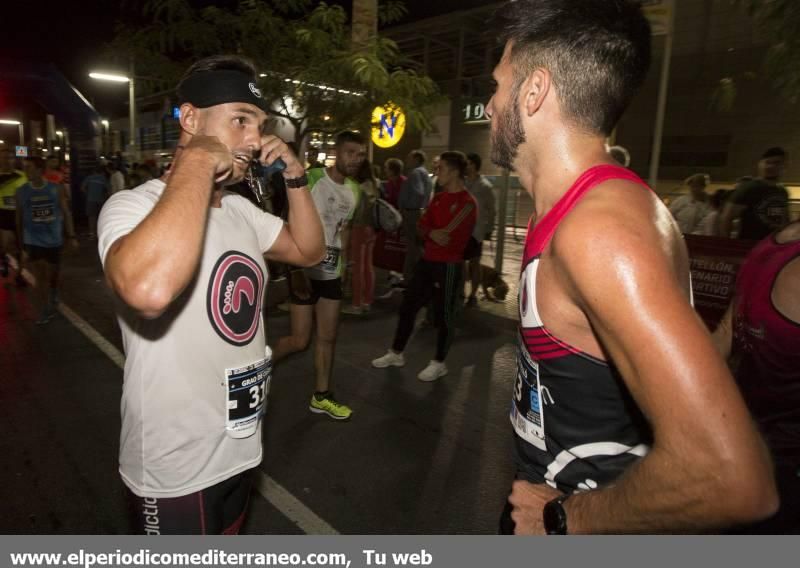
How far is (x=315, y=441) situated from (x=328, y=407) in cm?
37

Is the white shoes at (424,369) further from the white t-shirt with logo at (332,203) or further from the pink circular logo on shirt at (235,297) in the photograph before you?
the pink circular logo on shirt at (235,297)

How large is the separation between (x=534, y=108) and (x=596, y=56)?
0.56 feet

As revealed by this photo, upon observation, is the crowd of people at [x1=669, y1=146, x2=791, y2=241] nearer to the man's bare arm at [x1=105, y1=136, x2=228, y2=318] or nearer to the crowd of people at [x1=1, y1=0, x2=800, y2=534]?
the crowd of people at [x1=1, y1=0, x2=800, y2=534]

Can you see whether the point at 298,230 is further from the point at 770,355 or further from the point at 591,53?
the point at 770,355

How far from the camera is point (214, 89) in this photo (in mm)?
1739

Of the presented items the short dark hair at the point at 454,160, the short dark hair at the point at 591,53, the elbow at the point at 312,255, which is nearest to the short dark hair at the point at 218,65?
the elbow at the point at 312,255

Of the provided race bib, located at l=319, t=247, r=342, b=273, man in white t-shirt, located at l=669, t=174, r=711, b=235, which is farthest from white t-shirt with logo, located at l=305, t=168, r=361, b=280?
man in white t-shirt, located at l=669, t=174, r=711, b=235

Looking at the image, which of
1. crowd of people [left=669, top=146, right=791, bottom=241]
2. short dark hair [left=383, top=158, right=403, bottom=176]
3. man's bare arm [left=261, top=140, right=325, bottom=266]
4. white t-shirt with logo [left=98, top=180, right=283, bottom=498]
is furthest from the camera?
short dark hair [left=383, top=158, right=403, bottom=176]

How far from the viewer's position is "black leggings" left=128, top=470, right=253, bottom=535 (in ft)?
5.30

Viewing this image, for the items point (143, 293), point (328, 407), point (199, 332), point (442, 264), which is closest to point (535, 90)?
point (143, 293)

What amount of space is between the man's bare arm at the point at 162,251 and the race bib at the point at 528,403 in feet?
2.94

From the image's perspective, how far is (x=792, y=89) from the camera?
4516mm

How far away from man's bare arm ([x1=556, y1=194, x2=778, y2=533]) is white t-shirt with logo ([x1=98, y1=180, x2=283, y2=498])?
1.12m

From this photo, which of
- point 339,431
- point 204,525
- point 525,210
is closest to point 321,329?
point 339,431
